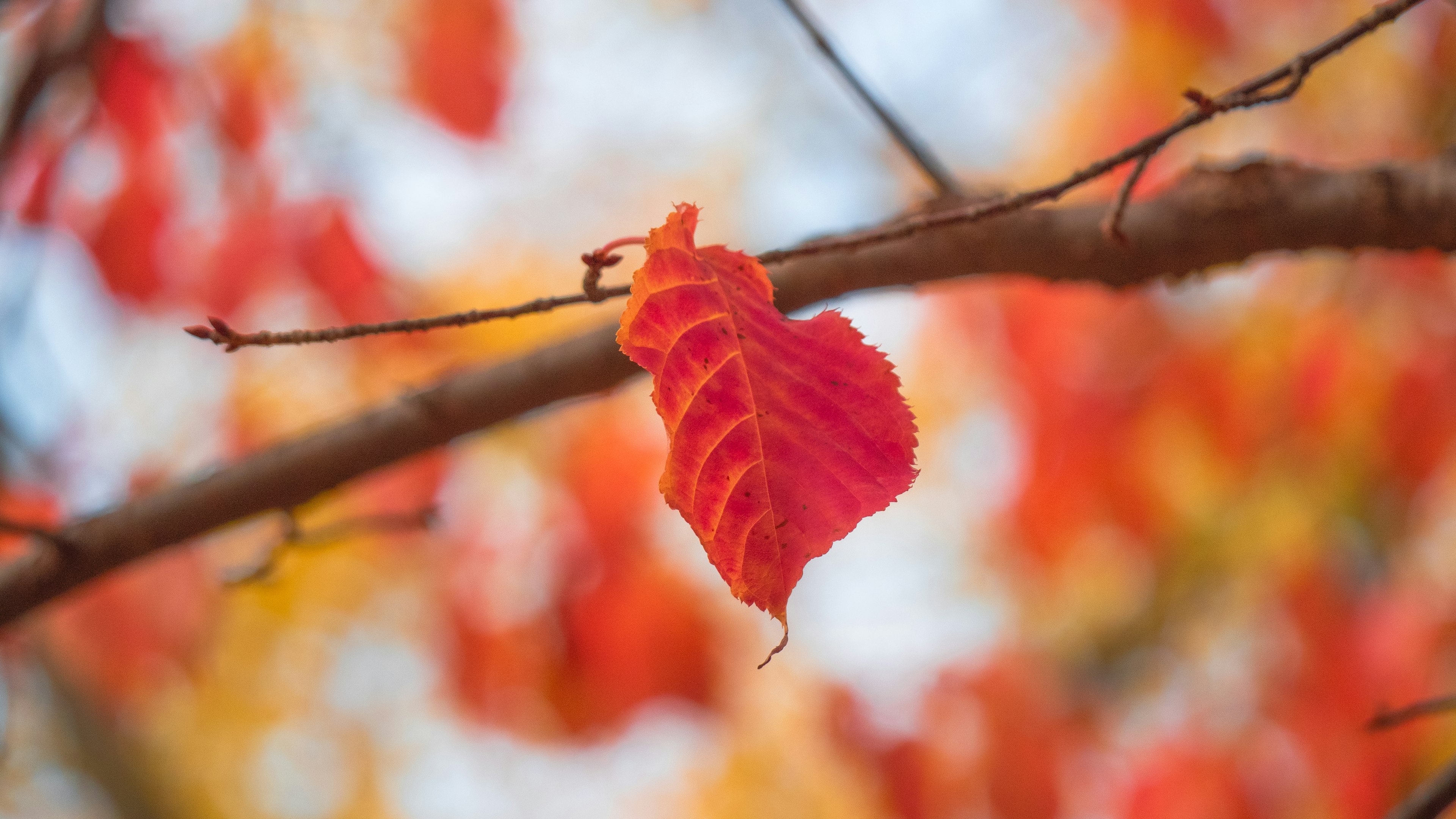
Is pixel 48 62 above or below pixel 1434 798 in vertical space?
above

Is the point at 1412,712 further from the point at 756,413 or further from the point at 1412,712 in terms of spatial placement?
the point at 756,413

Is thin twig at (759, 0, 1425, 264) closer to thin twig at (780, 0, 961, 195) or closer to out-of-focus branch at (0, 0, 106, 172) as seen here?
A: thin twig at (780, 0, 961, 195)

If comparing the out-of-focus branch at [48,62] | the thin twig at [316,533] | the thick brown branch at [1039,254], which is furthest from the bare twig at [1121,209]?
the out-of-focus branch at [48,62]

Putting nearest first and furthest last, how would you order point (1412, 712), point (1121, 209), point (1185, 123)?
point (1185, 123) < point (1121, 209) < point (1412, 712)

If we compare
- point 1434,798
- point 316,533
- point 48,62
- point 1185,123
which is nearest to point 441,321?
point 1185,123

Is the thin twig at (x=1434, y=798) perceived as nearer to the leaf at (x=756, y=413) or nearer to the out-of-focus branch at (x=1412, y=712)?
the out-of-focus branch at (x=1412, y=712)

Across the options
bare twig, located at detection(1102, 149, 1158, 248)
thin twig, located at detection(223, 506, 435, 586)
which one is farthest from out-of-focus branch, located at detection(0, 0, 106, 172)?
bare twig, located at detection(1102, 149, 1158, 248)

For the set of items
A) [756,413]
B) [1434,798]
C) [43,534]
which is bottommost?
[1434,798]
